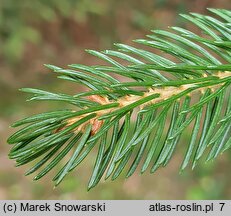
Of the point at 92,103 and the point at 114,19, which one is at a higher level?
the point at 114,19

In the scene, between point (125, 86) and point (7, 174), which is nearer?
point (125, 86)

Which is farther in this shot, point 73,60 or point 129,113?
point 73,60

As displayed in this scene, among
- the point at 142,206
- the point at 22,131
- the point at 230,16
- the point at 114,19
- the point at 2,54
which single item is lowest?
the point at 142,206

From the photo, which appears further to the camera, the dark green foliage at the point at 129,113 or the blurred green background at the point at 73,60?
the blurred green background at the point at 73,60

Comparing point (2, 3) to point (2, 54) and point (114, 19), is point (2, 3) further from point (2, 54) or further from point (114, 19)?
point (114, 19)

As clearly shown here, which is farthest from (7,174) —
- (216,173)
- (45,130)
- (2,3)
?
(45,130)

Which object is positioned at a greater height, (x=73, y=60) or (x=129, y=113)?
(x=73, y=60)

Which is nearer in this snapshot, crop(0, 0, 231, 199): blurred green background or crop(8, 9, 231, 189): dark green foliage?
crop(8, 9, 231, 189): dark green foliage

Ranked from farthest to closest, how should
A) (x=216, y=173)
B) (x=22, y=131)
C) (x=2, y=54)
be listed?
1. (x=2, y=54)
2. (x=216, y=173)
3. (x=22, y=131)
